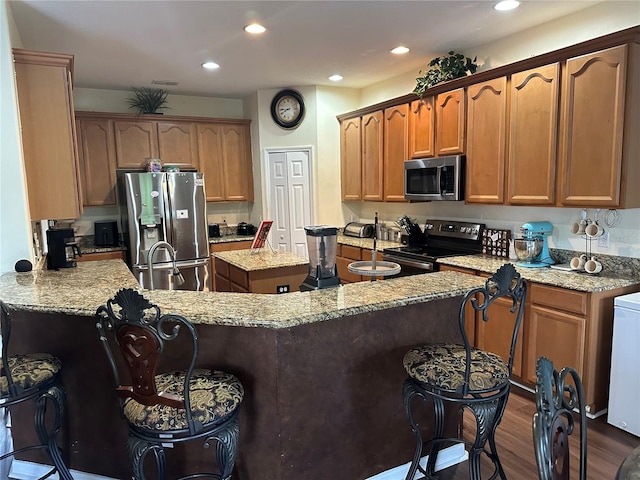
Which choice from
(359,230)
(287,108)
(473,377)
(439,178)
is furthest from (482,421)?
(287,108)

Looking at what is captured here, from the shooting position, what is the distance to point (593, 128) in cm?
285

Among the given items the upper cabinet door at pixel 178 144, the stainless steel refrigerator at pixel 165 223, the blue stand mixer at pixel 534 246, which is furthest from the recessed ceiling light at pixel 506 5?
the upper cabinet door at pixel 178 144

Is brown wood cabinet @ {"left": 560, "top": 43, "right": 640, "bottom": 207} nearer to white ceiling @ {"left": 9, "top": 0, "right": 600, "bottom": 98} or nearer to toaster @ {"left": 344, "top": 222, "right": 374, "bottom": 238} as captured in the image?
white ceiling @ {"left": 9, "top": 0, "right": 600, "bottom": 98}

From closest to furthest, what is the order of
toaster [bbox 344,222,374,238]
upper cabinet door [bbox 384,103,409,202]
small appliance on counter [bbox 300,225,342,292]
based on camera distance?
small appliance on counter [bbox 300,225,342,292] → upper cabinet door [bbox 384,103,409,202] → toaster [bbox 344,222,374,238]

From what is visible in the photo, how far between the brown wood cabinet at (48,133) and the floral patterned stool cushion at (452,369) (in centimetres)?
255

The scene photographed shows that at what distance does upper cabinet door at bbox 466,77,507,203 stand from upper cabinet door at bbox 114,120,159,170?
3.77 meters

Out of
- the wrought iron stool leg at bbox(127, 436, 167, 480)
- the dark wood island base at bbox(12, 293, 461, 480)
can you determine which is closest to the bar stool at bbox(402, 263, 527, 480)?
the dark wood island base at bbox(12, 293, 461, 480)

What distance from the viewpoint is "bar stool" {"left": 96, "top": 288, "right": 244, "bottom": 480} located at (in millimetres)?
1488

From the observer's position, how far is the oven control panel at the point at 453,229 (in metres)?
4.04

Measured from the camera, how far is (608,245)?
3.10 meters

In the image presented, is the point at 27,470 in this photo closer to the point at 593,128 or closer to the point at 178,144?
the point at 593,128

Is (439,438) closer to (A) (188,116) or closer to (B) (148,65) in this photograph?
(B) (148,65)

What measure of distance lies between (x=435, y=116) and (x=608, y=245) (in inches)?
73.2

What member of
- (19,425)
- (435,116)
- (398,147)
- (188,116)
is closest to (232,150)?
(188,116)
